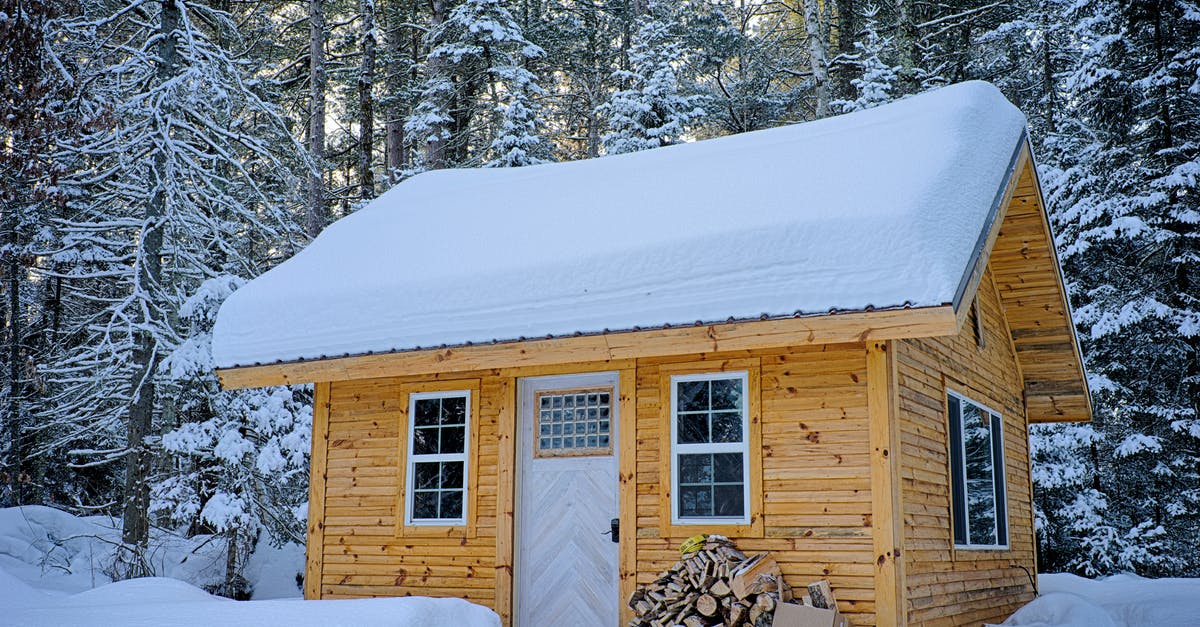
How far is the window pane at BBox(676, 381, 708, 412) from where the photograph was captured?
8.47 m

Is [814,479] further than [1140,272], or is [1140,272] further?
[1140,272]

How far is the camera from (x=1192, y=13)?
16141mm

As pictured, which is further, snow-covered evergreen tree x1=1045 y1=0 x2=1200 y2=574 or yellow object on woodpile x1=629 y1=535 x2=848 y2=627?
snow-covered evergreen tree x1=1045 y1=0 x2=1200 y2=574

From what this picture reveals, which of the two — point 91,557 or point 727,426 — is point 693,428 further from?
point 91,557

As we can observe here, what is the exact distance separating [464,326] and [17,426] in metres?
13.1

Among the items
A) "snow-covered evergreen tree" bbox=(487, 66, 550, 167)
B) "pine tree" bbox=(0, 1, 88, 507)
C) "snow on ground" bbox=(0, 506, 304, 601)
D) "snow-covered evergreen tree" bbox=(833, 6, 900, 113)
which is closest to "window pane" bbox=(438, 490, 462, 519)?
"pine tree" bbox=(0, 1, 88, 507)

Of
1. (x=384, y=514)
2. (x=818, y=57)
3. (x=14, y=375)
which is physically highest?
(x=818, y=57)

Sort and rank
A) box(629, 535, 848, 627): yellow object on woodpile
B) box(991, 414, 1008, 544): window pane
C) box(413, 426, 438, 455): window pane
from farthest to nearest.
A: box(991, 414, 1008, 544): window pane → box(413, 426, 438, 455): window pane → box(629, 535, 848, 627): yellow object on woodpile

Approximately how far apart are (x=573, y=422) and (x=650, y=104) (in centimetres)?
1231

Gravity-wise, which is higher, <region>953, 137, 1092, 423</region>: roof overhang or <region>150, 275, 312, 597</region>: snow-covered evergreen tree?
<region>953, 137, 1092, 423</region>: roof overhang

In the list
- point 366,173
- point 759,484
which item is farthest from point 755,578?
point 366,173

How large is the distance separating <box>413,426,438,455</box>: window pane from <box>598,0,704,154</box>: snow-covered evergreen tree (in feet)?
37.2

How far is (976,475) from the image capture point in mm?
10008

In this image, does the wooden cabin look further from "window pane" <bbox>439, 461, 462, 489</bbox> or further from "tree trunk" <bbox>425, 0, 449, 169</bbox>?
"tree trunk" <bbox>425, 0, 449, 169</bbox>
